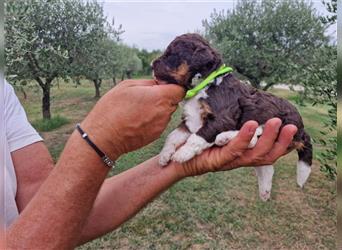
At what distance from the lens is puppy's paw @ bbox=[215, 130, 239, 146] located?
1.51 metres

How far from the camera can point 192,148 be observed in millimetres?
1531

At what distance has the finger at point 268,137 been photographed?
1.47 metres

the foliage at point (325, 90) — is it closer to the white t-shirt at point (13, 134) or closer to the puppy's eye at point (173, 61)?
the puppy's eye at point (173, 61)

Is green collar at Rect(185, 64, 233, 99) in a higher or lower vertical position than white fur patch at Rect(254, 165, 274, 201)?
higher

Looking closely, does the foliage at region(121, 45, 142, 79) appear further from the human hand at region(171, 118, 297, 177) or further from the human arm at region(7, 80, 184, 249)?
the human arm at region(7, 80, 184, 249)

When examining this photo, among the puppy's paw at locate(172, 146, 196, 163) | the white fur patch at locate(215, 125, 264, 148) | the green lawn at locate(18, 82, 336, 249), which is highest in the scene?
the white fur patch at locate(215, 125, 264, 148)

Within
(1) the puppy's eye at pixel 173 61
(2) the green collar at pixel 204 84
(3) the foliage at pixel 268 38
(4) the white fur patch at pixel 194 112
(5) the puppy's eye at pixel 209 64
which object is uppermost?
(1) the puppy's eye at pixel 173 61

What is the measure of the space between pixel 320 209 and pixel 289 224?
94cm

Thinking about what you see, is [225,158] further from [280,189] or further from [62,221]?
[280,189]

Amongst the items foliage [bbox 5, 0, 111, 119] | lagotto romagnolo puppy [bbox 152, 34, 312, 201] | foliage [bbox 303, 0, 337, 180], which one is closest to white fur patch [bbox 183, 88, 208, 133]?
lagotto romagnolo puppy [bbox 152, 34, 312, 201]

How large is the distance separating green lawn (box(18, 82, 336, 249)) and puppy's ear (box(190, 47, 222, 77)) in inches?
131

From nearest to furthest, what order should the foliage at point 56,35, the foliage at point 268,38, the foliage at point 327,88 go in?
the foliage at point 327,88
the foliage at point 56,35
the foliage at point 268,38

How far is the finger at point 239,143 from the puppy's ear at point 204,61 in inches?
11.1

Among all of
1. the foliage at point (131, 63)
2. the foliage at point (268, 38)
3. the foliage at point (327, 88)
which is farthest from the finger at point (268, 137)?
the foliage at point (131, 63)
